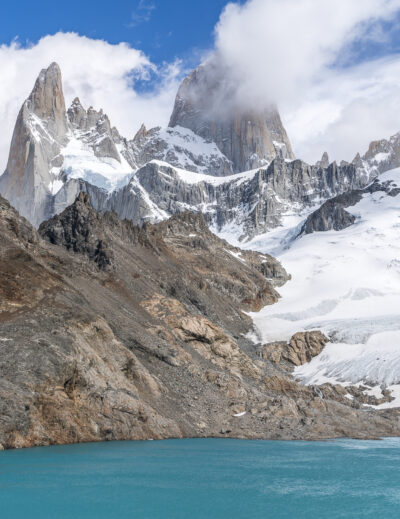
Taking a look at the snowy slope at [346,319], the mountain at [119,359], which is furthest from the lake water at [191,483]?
the snowy slope at [346,319]

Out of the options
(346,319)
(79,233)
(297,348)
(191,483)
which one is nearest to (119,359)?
(191,483)

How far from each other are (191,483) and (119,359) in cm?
2261

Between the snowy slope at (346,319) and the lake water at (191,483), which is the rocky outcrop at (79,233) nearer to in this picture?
the snowy slope at (346,319)

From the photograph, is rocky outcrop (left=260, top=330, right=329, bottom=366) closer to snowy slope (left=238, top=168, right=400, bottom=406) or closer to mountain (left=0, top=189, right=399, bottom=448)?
mountain (left=0, top=189, right=399, bottom=448)

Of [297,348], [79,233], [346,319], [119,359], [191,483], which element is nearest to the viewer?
[191,483]

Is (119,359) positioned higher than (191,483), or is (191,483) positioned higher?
(119,359)

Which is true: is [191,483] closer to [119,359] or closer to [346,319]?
[119,359]

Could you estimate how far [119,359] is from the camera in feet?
185

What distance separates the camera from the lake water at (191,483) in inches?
1159

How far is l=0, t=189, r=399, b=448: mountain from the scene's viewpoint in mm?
45812

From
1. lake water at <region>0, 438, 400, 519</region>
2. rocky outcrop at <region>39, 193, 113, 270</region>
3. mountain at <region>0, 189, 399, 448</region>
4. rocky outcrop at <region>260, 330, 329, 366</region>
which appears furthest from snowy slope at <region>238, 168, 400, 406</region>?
lake water at <region>0, 438, 400, 519</region>

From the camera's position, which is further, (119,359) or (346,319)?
(346,319)

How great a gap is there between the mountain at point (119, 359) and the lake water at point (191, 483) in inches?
117

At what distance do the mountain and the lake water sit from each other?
2.97 m
